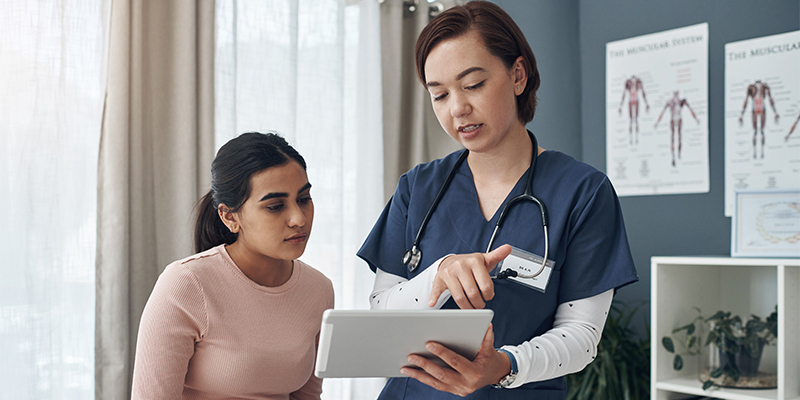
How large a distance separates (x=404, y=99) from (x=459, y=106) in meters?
1.93

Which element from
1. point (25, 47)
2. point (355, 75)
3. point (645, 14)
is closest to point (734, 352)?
point (645, 14)

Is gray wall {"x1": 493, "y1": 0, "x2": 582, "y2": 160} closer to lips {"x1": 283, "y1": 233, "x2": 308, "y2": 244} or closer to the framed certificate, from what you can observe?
the framed certificate

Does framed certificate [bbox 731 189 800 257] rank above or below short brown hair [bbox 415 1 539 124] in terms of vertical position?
below

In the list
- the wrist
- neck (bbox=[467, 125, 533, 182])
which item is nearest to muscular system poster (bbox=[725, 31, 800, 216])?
neck (bbox=[467, 125, 533, 182])

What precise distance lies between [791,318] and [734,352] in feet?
0.71

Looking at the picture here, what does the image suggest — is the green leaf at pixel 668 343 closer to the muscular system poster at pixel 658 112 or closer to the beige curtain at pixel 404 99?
the muscular system poster at pixel 658 112

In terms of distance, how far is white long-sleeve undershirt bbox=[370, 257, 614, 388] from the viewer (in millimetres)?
1027

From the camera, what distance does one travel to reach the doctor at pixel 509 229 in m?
1.06

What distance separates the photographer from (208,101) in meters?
2.23

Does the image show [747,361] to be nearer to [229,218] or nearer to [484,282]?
[484,282]

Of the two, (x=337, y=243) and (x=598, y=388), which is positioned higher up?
(x=337, y=243)

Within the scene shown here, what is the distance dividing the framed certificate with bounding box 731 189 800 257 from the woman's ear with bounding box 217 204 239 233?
66.1 inches

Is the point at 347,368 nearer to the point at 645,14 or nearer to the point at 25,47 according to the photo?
the point at 25,47

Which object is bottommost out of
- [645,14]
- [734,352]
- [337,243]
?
[734,352]
